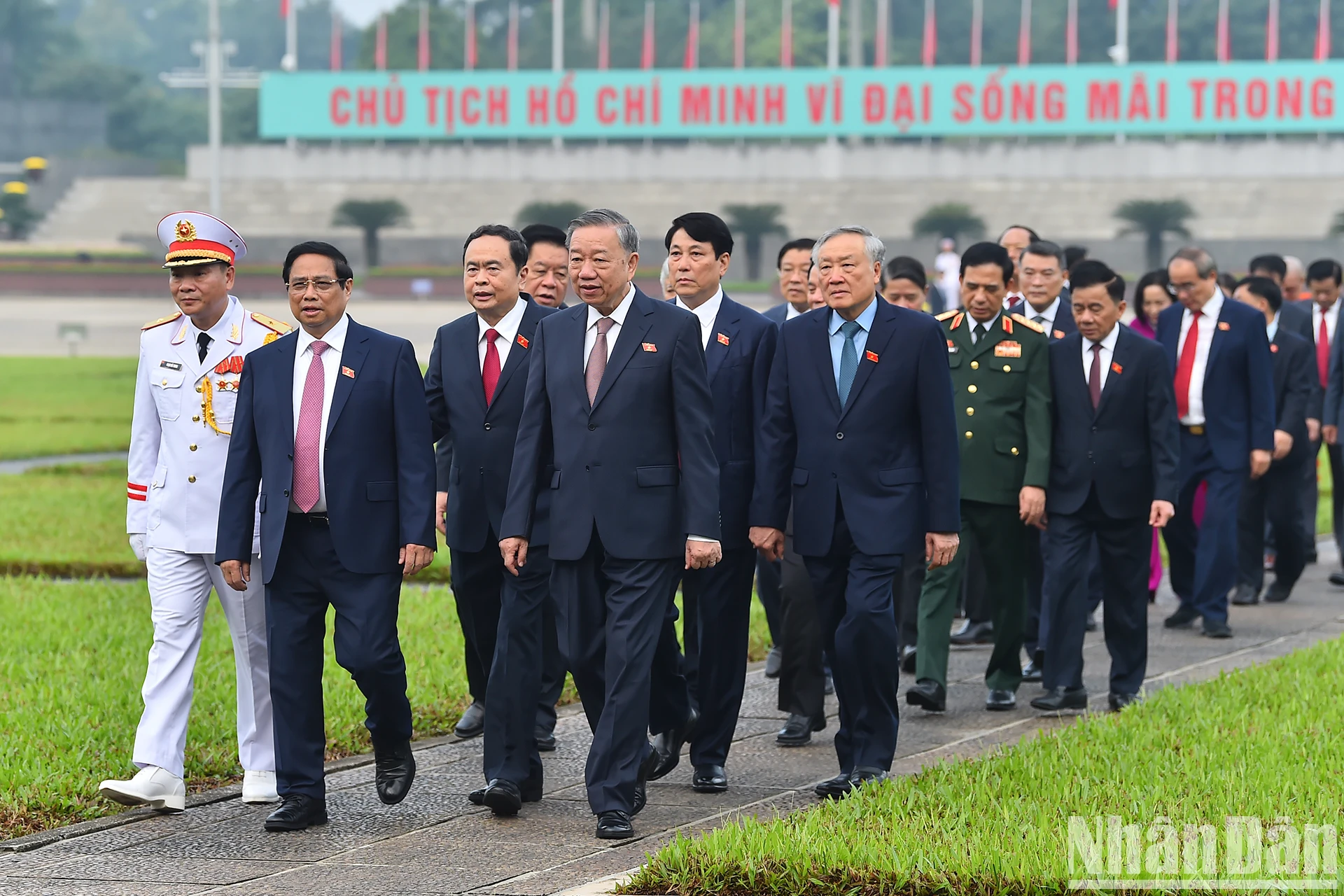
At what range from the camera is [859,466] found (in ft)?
20.2

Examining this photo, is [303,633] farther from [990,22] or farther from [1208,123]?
[990,22]

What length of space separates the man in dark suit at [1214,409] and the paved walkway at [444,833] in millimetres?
2480

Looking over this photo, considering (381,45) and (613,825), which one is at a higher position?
(381,45)

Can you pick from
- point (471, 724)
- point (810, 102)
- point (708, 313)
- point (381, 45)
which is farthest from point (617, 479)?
point (381, 45)

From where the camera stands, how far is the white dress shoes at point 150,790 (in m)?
5.73

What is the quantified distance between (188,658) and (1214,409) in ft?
19.5

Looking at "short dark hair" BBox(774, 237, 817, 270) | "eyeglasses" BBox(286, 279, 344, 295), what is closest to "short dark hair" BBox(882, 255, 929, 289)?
"short dark hair" BBox(774, 237, 817, 270)

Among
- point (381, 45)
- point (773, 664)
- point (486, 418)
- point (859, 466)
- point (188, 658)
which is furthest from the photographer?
point (381, 45)

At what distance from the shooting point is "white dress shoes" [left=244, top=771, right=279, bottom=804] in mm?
5980

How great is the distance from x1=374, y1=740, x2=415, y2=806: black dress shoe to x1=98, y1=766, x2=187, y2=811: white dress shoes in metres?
0.65

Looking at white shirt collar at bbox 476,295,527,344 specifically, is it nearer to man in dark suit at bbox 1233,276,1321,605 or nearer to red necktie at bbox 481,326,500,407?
red necktie at bbox 481,326,500,407

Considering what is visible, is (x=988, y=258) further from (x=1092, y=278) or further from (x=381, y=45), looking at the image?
(x=381, y=45)

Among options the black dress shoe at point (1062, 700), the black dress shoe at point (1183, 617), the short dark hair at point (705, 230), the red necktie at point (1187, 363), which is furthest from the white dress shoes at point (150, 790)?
the red necktie at point (1187, 363)

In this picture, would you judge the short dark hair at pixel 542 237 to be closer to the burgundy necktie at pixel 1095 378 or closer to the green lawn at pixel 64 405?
the burgundy necktie at pixel 1095 378
